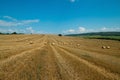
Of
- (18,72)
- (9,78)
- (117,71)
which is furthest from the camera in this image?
(117,71)

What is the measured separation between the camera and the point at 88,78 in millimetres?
12289

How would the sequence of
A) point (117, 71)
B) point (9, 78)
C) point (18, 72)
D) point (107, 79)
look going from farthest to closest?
point (117, 71), point (18, 72), point (107, 79), point (9, 78)

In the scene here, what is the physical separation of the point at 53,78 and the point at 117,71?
Answer: 6904 mm

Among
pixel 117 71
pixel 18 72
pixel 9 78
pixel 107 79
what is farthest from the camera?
pixel 117 71

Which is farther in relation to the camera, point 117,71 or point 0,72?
point 117,71

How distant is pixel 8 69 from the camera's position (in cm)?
1387

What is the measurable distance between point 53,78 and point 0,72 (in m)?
4.72

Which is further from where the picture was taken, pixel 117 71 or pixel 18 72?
pixel 117 71

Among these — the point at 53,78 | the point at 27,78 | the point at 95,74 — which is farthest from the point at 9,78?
the point at 95,74

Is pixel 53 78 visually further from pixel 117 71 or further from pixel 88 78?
pixel 117 71

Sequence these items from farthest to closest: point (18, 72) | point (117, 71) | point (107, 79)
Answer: point (117, 71), point (18, 72), point (107, 79)

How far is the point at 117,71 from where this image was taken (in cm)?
1481

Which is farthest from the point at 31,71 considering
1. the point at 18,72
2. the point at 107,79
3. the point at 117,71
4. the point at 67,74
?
the point at 117,71

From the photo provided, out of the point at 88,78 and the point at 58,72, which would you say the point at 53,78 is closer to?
the point at 58,72
